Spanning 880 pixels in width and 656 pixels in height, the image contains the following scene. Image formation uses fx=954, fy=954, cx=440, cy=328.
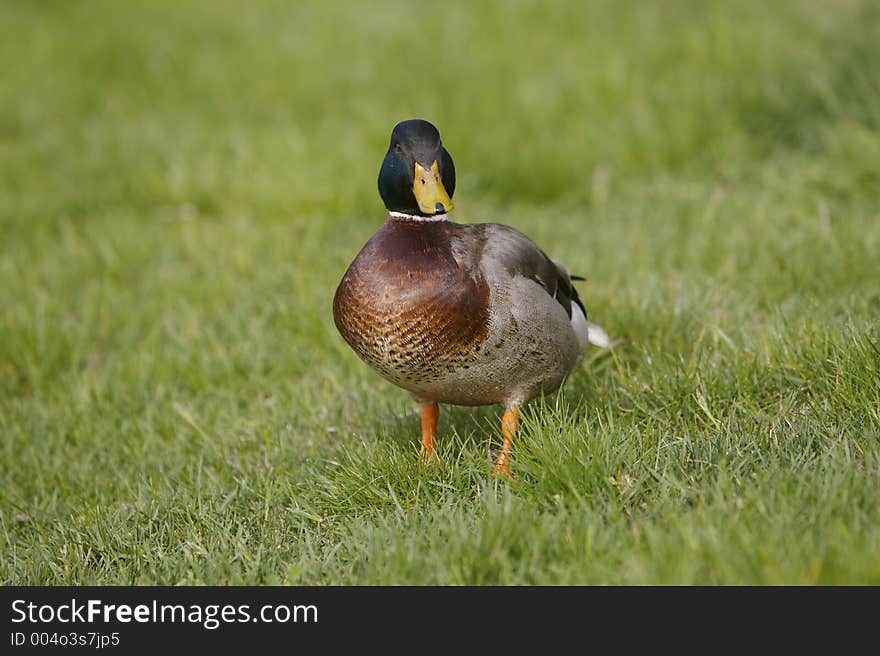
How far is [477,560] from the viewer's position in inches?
93.5

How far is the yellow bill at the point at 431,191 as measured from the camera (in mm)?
2695

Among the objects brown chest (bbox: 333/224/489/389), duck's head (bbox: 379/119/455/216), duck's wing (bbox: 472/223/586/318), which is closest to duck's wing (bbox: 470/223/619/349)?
duck's wing (bbox: 472/223/586/318)

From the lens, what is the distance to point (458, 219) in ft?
18.1

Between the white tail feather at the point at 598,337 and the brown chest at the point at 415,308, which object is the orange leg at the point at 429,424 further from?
the white tail feather at the point at 598,337

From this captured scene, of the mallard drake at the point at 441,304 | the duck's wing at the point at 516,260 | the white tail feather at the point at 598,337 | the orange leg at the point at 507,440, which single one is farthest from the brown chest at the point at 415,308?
the white tail feather at the point at 598,337

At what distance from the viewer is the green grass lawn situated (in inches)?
100

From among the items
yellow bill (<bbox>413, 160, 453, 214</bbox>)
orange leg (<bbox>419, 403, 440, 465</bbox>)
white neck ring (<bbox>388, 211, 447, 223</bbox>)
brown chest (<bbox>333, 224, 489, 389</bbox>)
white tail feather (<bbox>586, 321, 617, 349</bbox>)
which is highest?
yellow bill (<bbox>413, 160, 453, 214</bbox>)

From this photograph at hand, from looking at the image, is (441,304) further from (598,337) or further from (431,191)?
(598,337)

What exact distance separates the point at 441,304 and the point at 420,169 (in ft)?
1.29

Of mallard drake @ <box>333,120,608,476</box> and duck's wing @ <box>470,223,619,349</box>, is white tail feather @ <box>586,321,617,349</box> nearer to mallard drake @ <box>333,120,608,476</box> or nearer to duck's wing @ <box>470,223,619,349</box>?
duck's wing @ <box>470,223,619,349</box>

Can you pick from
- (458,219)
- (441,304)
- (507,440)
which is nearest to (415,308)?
(441,304)

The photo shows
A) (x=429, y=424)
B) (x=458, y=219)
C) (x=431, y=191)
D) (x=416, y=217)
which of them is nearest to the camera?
(x=431, y=191)
